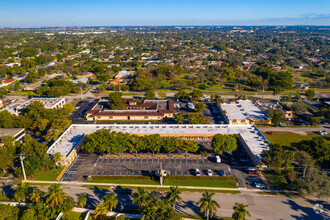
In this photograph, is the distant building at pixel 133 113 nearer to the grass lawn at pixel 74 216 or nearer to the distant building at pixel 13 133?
the distant building at pixel 13 133

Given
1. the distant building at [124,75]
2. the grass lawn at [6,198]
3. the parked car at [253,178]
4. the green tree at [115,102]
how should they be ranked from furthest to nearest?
the distant building at [124,75] < the green tree at [115,102] < the parked car at [253,178] < the grass lawn at [6,198]

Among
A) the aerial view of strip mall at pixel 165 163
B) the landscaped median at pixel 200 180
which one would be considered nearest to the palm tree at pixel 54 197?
the aerial view of strip mall at pixel 165 163

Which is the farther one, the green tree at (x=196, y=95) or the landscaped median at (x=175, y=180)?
the green tree at (x=196, y=95)

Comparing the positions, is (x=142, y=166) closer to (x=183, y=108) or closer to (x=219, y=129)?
(x=219, y=129)

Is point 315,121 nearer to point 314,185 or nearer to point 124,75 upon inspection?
point 314,185

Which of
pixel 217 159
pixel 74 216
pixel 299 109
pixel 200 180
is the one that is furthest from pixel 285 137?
pixel 74 216

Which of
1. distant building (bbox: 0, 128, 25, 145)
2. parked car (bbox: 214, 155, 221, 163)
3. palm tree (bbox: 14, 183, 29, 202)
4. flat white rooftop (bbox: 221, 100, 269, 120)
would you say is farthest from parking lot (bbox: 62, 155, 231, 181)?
flat white rooftop (bbox: 221, 100, 269, 120)

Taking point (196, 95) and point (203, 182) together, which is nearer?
point (203, 182)

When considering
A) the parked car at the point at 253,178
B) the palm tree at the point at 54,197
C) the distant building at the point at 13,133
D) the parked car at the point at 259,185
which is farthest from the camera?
the distant building at the point at 13,133
